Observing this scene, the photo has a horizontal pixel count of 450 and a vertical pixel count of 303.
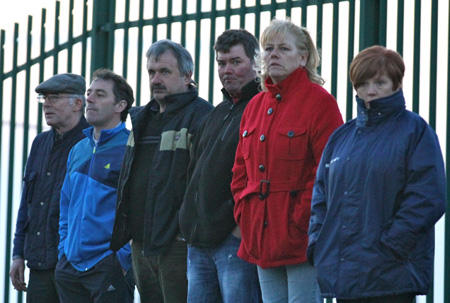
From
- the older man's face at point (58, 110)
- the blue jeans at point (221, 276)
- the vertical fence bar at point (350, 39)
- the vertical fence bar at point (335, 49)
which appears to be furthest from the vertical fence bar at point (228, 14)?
the blue jeans at point (221, 276)

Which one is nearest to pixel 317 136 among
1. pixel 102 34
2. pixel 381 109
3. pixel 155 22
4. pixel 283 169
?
pixel 283 169

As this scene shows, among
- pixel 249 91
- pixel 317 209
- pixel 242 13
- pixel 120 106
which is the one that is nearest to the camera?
pixel 317 209

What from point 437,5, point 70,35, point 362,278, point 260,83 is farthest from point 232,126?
point 70,35

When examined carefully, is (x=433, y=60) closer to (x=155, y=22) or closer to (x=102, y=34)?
(x=155, y=22)

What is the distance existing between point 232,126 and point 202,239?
631mm

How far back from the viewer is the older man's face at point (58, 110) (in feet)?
21.3

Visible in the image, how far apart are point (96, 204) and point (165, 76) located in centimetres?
97

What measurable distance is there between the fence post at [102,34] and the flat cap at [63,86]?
1146mm

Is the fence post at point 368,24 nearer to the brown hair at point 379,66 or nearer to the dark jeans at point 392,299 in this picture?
the brown hair at point 379,66

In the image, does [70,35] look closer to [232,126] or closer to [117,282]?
[117,282]

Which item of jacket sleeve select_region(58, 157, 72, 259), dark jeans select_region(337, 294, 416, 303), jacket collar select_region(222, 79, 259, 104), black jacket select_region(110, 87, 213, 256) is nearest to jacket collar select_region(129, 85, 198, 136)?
black jacket select_region(110, 87, 213, 256)

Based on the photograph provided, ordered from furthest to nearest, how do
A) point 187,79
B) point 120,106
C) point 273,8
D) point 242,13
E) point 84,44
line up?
point 84,44, point 242,13, point 273,8, point 120,106, point 187,79

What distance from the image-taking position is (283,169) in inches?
177

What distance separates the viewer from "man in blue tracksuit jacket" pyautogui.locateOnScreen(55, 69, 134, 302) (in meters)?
5.83
